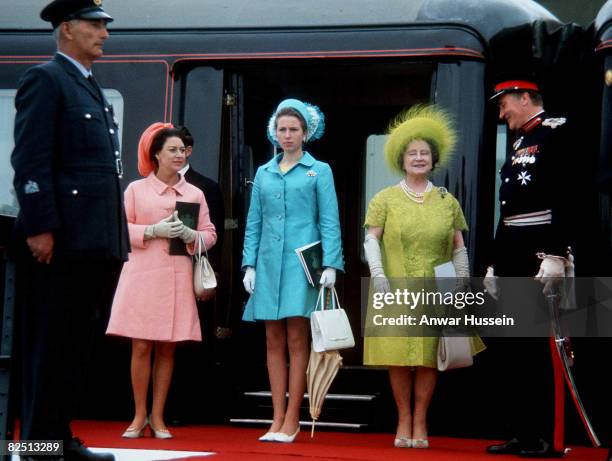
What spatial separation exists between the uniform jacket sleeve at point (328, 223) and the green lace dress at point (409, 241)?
218 millimetres

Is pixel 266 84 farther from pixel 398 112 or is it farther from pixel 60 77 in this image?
pixel 60 77

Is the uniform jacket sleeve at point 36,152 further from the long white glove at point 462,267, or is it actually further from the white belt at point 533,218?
the long white glove at point 462,267

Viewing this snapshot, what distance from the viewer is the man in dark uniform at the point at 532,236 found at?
22.4ft

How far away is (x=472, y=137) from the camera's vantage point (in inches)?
310

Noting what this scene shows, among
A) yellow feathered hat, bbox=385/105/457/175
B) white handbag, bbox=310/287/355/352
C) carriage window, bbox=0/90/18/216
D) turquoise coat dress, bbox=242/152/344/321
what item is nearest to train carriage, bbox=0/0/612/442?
carriage window, bbox=0/90/18/216

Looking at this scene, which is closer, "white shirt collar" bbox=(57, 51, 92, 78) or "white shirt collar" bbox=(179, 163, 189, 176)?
"white shirt collar" bbox=(57, 51, 92, 78)

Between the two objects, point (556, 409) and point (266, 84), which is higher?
point (266, 84)

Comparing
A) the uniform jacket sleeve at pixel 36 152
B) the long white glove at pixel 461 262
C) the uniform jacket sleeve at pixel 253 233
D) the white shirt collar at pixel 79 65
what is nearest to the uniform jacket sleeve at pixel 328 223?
the uniform jacket sleeve at pixel 253 233

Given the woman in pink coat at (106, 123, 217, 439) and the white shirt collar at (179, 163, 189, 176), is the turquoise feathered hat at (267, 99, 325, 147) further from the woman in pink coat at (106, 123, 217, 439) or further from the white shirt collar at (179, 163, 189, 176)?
the white shirt collar at (179, 163, 189, 176)

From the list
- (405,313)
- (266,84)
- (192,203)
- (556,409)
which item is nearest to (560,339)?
(556,409)

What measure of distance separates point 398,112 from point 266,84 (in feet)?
3.47

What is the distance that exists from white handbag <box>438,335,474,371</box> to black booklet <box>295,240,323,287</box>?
80 cm

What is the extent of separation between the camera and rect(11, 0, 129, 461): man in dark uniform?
517cm

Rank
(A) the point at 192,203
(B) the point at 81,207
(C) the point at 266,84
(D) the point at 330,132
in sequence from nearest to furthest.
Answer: (B) the point at 81,207 → (A) the point at 192,203 → (C) the point at 266,84 → (D) the point at 330,132
